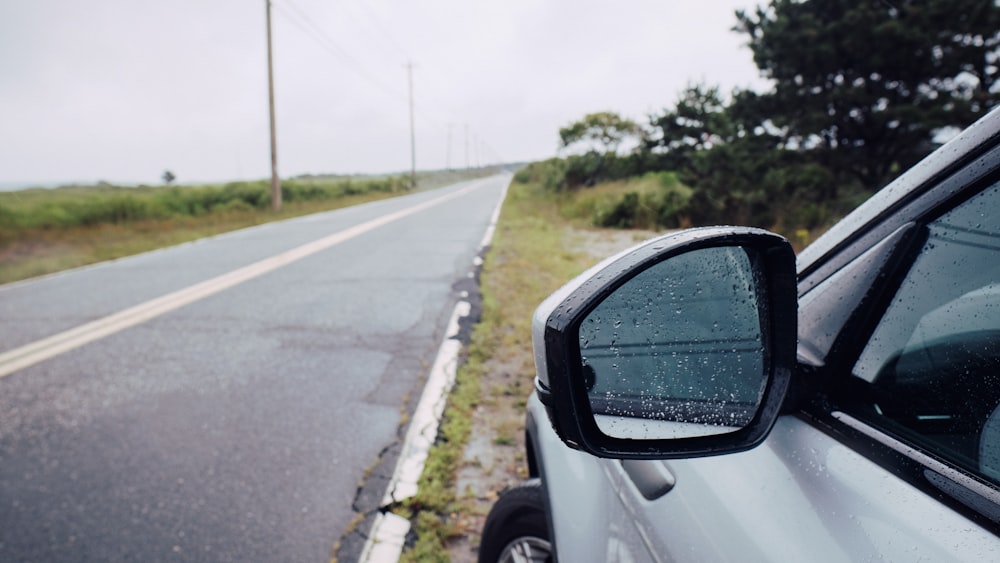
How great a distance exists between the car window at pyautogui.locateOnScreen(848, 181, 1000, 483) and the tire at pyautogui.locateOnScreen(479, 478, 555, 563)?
2.99 feet

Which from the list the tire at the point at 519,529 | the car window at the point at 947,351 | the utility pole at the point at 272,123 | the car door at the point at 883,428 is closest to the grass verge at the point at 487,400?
the tire at the point at 519,529

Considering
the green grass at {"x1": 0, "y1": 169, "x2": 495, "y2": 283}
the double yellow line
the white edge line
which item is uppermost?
the green grass at {"x1": 0, "y1": 169, "x2": 495, "y2": 283}

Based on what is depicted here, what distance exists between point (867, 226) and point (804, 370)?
27 cm

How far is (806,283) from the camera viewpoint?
3.65 ft

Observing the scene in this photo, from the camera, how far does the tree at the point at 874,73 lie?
7719 mm

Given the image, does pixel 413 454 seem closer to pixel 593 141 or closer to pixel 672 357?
pixel 672 357

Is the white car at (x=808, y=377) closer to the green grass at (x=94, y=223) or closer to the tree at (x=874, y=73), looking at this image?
the tree at (x=874, y=73)

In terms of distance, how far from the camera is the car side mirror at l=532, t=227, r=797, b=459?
0.82 meters

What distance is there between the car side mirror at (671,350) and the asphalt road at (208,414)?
1.99 meters

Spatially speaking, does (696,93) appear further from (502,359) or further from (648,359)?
(648,359)

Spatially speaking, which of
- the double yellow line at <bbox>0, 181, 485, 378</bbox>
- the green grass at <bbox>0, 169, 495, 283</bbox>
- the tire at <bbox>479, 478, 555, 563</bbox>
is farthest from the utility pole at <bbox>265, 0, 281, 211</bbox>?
the tire at <bbox>479, 478, 555, 563</bbox>

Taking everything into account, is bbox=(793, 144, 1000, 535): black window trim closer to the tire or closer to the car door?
the car door

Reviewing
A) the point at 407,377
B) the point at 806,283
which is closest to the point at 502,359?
the point at 407,377

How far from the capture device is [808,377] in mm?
989
